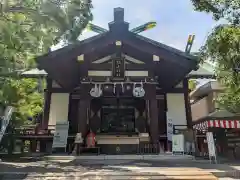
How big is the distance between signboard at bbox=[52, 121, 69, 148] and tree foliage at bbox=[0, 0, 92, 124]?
373 cm

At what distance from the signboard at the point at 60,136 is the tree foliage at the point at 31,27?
12.2 feet

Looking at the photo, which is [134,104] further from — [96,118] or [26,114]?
[26,114]

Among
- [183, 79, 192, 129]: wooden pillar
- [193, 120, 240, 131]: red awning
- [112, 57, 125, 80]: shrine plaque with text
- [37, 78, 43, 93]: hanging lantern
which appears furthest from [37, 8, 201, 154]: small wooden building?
[37, 78, 43, 93]: hanging lantern

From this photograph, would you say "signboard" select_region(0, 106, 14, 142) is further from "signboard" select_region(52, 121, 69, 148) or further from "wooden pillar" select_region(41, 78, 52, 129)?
"wooden pillar" select_region(41, 78, 52, 129)

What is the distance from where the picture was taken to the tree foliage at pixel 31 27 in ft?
21.9

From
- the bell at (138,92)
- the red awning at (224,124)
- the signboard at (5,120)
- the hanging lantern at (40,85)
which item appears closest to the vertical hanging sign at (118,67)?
the bell at (138,92)

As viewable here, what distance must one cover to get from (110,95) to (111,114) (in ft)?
4.64

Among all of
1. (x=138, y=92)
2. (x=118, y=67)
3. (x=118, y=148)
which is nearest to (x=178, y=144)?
(x=138, y=92)

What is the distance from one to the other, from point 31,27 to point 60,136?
217 inches

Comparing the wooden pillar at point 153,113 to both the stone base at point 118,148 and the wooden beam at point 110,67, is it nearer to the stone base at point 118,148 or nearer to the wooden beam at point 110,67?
the wooden beam at point 110,67

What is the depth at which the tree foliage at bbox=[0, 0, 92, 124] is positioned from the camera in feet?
21.9

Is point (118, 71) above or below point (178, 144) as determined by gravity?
above

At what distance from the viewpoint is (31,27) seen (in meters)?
7.17

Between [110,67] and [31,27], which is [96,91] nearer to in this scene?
[110,67]
